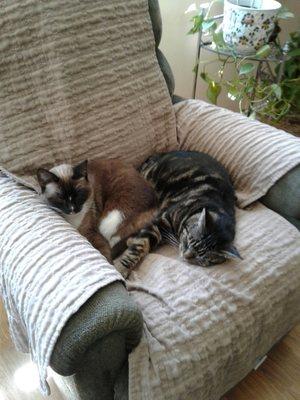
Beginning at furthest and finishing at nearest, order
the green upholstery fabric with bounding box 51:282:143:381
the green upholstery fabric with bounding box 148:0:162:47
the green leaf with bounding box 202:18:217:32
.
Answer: the green leaf with bounding box 202:18:217:32
the green upholstery fabric with bounding box 148:0:162:47
the green upholstery fabric with bounding box 51:282:143:381

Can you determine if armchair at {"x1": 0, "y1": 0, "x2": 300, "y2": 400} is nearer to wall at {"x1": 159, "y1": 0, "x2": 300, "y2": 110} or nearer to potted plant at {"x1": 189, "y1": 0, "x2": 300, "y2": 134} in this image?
potted plant at {"x1": 189, "y1": 0, "x2": 300, "y2": 134}

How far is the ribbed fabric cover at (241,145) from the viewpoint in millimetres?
1231

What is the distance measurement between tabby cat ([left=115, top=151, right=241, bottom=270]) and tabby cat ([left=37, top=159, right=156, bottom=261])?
0.20ft

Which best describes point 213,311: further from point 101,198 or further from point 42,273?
point 101,198

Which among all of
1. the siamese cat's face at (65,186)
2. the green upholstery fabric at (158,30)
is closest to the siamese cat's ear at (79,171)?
the siamese cat's face at (65,186)

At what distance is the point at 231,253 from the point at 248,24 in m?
1.16

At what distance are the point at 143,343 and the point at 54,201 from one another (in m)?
0.53

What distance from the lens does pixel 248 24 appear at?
1.62 metres

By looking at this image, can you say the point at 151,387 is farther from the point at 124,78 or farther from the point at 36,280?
the point at 124,78

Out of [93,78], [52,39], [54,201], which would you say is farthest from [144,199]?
[52,39]

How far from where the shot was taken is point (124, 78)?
1.33 meters

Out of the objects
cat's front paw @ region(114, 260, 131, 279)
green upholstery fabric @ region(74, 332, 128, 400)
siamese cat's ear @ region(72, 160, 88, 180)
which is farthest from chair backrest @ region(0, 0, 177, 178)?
green upholstery fabric @ region(74, 332, 128, 400)

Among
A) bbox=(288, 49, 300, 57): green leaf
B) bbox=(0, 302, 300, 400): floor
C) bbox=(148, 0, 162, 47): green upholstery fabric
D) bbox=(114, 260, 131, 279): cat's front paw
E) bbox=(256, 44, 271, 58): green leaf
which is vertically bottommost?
bbox=(0, 302, 300, 400): floor

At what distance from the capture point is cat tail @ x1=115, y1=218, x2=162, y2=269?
3.63 ft
